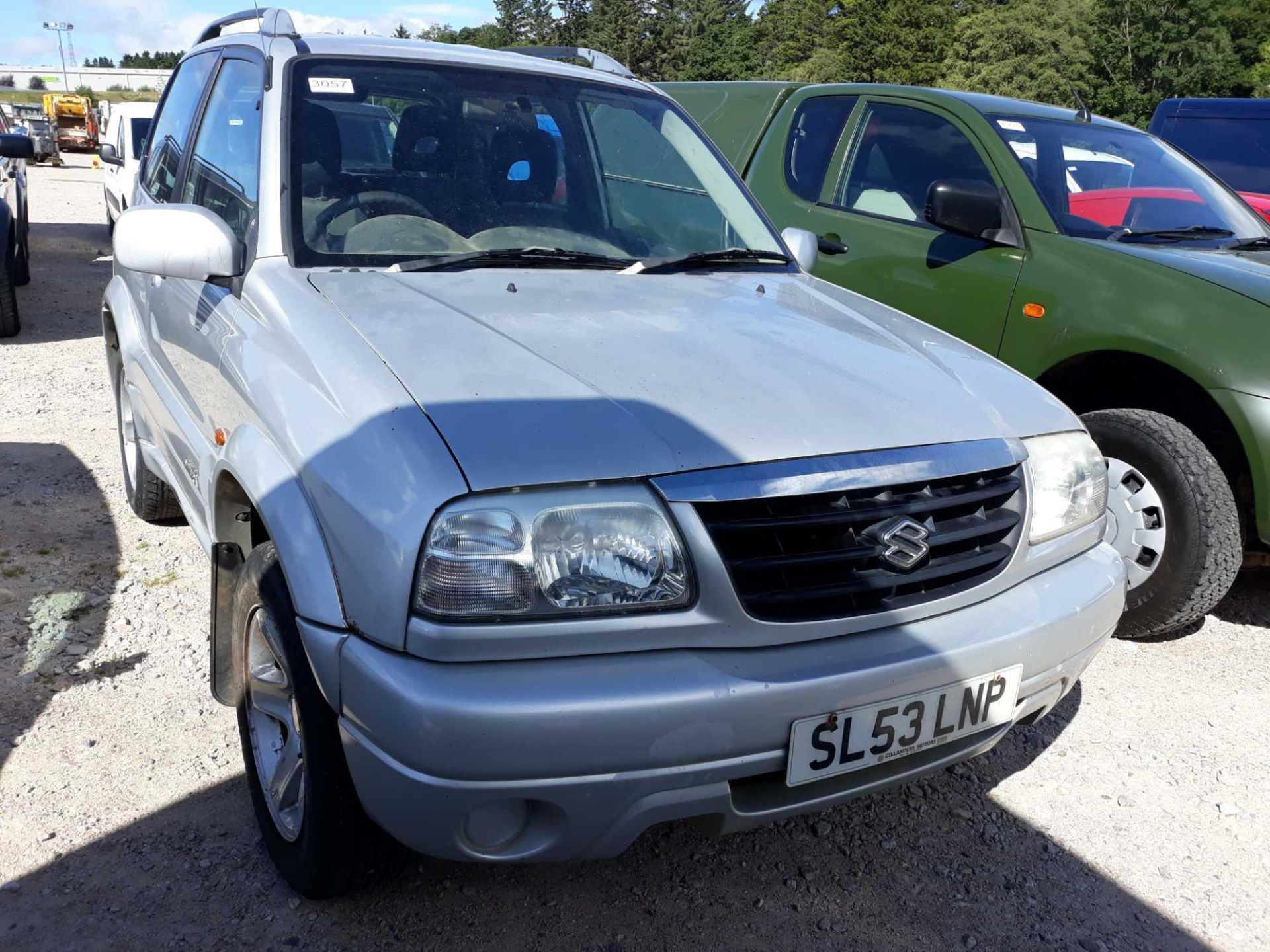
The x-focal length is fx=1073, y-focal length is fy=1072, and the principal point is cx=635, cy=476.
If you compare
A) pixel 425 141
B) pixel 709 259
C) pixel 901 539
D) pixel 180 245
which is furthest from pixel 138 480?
pixel 901 539

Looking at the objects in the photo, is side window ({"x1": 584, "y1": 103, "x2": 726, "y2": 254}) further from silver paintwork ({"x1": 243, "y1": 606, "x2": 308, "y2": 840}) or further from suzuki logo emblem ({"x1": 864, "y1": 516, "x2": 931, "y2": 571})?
silver paintwork ({"x1": 243, "y1": 606, "x2": 308, "y2": 840})

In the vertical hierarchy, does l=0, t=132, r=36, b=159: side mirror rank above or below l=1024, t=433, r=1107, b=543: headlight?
above

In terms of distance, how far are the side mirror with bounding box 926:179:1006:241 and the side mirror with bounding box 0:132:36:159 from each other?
6260 mm

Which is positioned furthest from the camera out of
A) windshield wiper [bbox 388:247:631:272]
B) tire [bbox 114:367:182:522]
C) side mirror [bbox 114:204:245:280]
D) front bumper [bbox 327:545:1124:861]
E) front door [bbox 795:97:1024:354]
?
front door [bbox 795:97:1024:354]

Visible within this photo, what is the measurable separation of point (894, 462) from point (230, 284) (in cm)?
164

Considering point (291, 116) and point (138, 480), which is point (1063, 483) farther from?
point (138, 480)

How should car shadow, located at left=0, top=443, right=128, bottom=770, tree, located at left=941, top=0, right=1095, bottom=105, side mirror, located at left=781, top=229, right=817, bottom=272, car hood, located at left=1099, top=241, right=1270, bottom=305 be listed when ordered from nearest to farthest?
car shadow, located at left=0, top=443, right=128, bottom=770 < side mirror, located at left=781, top=229, right=817, bottom=272 < car hood, located at left=1099, top=241, right=1270, bottom=305 < tree, located at left=941, top=0, right=1095, bottom=105

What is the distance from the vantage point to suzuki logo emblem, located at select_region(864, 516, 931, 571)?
1955 millimetres

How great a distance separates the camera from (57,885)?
227cm

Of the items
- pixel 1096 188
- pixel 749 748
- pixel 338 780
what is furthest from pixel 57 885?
pixel 1096 188

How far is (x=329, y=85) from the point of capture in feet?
Result: 9.27

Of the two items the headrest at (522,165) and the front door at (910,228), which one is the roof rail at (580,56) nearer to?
the headrest at (522,165)

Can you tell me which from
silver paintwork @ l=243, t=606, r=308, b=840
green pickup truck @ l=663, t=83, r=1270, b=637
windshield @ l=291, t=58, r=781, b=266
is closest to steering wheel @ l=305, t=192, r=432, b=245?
windshield @ l=291, t=58, r=781, b=266

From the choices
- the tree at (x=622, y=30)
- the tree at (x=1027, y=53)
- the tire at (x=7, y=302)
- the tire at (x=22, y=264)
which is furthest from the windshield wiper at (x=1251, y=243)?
the tree at (x=622, y=30)
